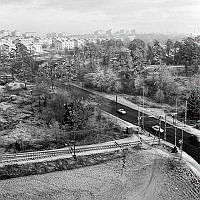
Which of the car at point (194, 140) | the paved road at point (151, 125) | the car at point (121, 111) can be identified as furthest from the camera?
the car at point (121, 111)

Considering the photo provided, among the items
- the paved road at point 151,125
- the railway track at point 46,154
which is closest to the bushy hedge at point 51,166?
the railway track at point 46,154

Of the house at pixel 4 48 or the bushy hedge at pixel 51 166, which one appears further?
the house at pixel 4 48

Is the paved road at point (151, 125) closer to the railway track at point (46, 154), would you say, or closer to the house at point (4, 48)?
the railway track at point (46, 154)

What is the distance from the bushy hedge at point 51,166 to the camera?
Answer: 48.1ft

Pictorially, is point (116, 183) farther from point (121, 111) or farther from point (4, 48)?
point (4, 48)

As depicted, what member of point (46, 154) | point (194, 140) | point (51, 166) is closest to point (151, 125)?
point (194, 140)

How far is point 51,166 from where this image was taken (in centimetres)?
1520

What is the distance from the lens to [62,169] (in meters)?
15.0

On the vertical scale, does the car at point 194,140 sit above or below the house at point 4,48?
below

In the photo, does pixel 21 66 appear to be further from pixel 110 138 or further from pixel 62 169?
pixel 62 169

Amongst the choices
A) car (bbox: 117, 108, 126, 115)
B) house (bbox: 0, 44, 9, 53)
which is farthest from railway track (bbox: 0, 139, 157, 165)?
house (bbox: 0, 44, 9, 53)

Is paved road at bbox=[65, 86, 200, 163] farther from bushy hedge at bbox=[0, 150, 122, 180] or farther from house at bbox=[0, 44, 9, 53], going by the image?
house at bbox=[0, 44, 9, 53]

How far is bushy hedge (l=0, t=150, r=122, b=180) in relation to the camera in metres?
Answer: 14.6

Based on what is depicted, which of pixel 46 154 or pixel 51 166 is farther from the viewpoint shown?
pixel 46 154
